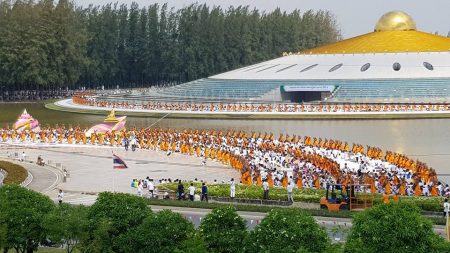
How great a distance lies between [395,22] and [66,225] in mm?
80132

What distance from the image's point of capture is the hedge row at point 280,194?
1191 inches

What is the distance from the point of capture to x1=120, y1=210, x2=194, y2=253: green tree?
21.2 meters

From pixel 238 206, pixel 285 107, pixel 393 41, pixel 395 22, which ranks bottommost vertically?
pixel 238 206

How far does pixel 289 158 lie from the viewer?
44.5m

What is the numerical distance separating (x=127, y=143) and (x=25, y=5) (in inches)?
2436

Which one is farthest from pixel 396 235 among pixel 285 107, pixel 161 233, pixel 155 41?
pixel 155 41

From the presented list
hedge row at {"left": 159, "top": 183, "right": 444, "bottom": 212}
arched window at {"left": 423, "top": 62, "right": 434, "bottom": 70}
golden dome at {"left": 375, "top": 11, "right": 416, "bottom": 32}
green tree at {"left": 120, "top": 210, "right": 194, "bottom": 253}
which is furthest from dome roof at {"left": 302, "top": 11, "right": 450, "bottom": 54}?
green tree at {"left": 120, "top": 210, "right": 194, "bottom": 253}

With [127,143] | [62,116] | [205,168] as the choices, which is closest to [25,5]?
[62,116]

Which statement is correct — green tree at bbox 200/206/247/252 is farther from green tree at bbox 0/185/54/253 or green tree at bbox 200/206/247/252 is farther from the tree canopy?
the tree canopy

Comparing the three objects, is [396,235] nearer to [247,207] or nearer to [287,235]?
[287,235]

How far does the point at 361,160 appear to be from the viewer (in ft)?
144

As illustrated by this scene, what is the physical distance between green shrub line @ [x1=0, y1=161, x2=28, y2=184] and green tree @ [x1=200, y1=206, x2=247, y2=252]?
56.2 feet

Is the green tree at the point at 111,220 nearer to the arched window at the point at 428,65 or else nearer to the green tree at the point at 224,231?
the green tree at the point at 224,231

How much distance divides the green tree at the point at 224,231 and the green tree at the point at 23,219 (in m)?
4.40
